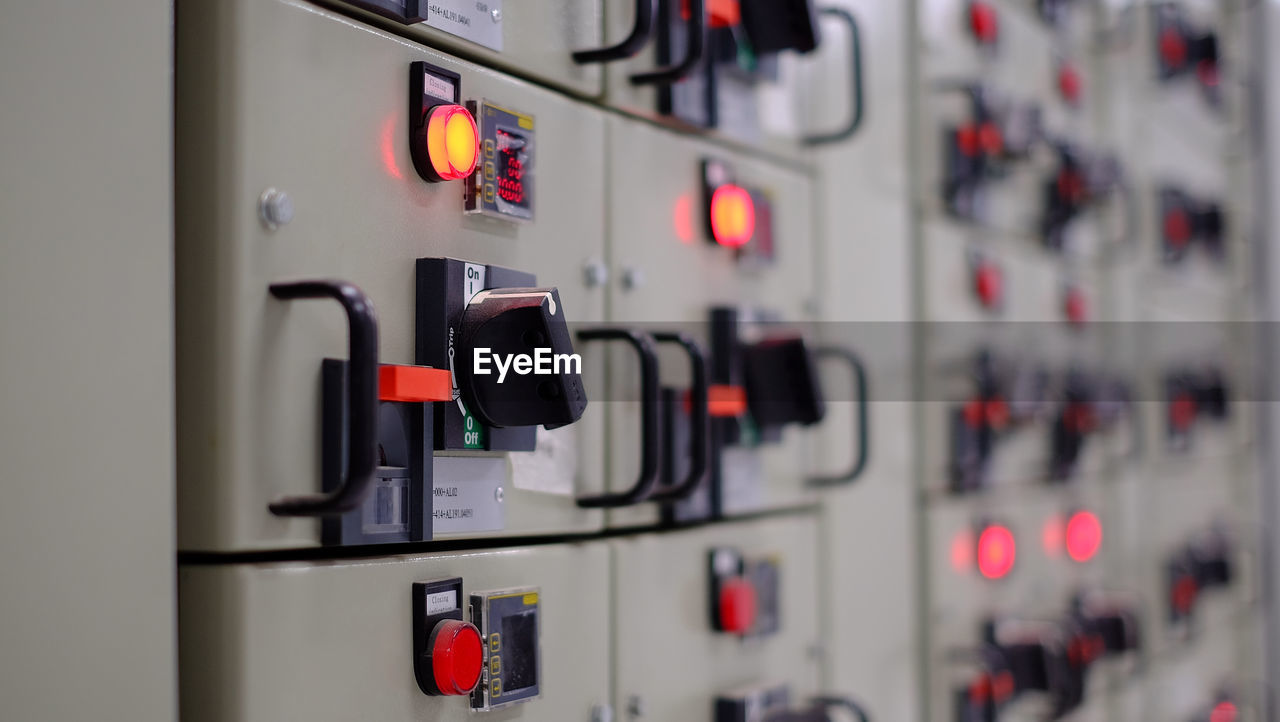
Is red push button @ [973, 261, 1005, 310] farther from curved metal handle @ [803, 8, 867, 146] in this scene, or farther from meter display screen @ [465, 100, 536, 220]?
meter display screen @ [465, 100, 536, 220]

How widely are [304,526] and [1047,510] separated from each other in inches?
85.0

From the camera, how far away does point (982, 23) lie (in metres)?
2.61

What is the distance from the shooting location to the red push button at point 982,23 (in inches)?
102

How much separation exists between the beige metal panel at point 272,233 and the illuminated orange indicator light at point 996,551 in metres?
1.63

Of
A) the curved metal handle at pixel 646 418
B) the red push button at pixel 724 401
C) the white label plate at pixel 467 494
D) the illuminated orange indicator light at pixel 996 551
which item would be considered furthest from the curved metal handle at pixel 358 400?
the illuminated orange indicator light at pixel 996 551

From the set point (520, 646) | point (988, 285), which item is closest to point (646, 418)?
point (520, 646)

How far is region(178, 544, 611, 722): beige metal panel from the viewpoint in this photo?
110cm

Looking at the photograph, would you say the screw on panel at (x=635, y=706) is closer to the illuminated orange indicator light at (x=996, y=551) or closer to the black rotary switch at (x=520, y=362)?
the black rotary switch at (x=520, y=362)

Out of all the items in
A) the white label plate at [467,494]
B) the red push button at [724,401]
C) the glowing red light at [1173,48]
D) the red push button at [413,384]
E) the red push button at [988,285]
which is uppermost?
the glowing red light at [1173,48]

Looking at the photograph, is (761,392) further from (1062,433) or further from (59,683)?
(1062,433)

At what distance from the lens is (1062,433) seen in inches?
113

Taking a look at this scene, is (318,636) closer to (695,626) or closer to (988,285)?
(695,626)

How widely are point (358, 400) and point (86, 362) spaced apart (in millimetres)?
225

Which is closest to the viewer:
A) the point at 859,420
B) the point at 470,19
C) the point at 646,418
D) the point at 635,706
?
the point at 470,19
